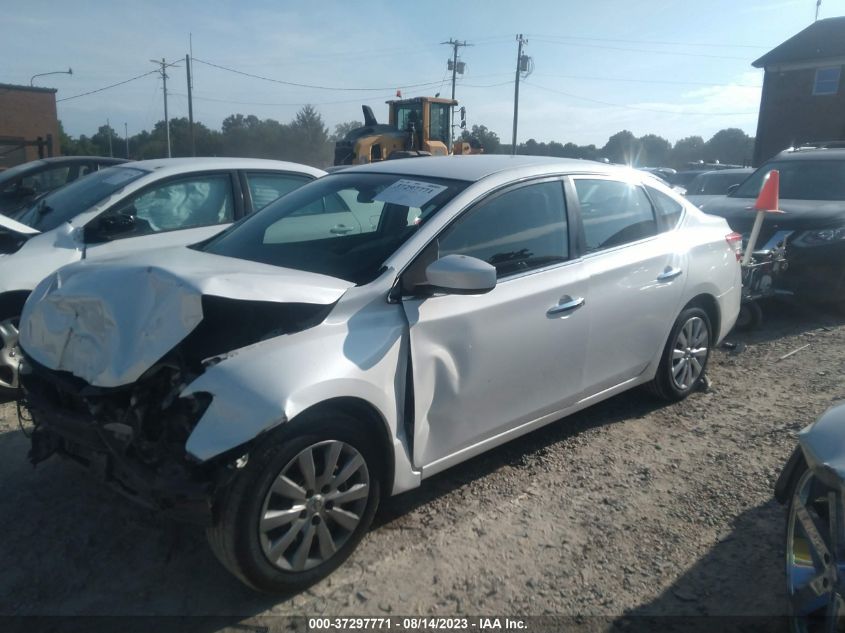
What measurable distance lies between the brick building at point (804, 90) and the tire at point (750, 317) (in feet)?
91.3

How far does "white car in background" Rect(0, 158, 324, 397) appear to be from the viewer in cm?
482

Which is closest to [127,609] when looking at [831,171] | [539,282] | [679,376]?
[539,282]

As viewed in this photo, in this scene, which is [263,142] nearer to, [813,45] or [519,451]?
[813,45]

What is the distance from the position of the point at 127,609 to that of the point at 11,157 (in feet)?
86.1

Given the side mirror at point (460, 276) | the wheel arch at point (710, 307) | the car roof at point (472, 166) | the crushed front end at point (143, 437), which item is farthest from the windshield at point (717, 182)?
the crushed front end at point (143, 437)

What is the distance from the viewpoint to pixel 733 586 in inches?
118

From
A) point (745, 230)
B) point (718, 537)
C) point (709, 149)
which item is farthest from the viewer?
point (709, 149)

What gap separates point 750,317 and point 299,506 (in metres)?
5.79

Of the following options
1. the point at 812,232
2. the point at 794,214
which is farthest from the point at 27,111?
the point at 812,232

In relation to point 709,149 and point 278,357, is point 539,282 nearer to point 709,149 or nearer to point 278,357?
point 278,357

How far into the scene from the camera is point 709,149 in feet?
219

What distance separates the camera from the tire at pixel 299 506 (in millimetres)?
2604

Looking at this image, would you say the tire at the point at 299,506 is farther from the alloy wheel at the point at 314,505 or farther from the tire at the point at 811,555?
the tire at the point at 811,555

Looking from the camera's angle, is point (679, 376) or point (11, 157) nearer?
point (679, 376)
